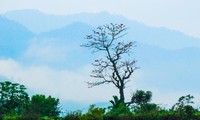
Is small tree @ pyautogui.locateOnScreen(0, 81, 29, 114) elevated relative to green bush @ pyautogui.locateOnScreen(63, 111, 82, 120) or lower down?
elevated

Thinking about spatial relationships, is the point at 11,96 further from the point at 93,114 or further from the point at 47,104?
the point at 93,114

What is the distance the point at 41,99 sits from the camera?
72.5ft

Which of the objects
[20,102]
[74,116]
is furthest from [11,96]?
[74,116]

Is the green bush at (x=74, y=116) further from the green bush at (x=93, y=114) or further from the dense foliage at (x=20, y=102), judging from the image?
the dense foliage at (x=20, y=102)

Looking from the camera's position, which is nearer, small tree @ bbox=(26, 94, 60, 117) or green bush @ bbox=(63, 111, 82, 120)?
green bush @ bbox=(63, 111, 82, 120)

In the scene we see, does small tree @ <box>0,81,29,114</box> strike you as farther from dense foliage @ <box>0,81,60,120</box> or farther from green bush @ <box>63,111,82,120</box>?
green bush @ <box>63,111,82,120</box>

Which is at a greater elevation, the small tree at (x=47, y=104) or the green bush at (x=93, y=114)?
the small tree at (x=47, y=104)

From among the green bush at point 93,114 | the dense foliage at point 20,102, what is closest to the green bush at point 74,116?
the green bush at point 93,114

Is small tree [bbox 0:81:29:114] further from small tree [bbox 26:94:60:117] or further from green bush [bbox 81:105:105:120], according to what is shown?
green bush [bbox 81:105:105:120]

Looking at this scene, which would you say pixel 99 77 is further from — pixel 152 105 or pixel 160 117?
pixel 160 117

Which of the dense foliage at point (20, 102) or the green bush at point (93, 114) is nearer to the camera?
the green bush at point (93, 114)

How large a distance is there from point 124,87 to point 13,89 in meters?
6.62

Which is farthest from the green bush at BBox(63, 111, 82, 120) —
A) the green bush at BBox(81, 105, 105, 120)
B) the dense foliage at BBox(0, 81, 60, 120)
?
the dense foliage at BBox(0, 81, 60, 120)

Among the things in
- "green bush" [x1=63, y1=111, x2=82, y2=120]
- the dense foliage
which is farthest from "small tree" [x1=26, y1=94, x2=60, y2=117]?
"green bush" [x1=63, y1=111, x2=82, y2=120]
